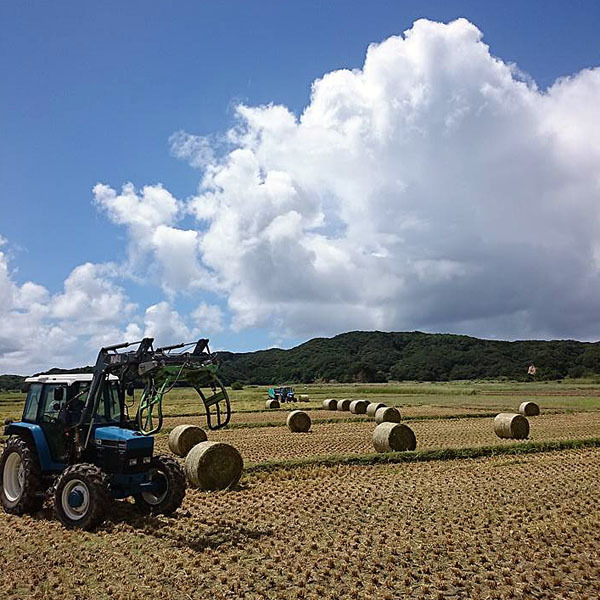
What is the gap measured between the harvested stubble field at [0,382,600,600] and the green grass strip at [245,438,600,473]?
3.71 ft

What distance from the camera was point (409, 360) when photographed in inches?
6083

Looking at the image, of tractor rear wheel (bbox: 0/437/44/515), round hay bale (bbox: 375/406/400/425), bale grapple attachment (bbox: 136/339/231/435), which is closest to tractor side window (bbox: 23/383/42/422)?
tractor rear wheel (bbox: 0/437/44/515)

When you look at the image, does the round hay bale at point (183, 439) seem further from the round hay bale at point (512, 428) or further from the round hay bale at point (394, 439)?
the round hay bale at point (512, 428)

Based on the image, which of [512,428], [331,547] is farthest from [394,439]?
[331,547]

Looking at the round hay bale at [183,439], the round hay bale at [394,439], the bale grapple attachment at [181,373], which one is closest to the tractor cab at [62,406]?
the bale grapple attachment at [181,373]

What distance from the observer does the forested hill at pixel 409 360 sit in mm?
133250

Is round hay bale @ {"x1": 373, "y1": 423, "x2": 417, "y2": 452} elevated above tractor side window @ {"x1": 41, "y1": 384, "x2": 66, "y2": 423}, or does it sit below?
below

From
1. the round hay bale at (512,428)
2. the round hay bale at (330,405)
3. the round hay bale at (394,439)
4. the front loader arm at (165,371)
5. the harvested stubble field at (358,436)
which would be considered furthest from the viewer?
the round hay bale at (330,405)

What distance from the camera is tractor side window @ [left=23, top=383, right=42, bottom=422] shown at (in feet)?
39.0

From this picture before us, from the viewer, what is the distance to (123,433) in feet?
36.1

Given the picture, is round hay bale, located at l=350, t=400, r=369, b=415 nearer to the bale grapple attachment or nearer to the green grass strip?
the green grass strip

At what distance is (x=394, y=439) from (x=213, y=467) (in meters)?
8.43

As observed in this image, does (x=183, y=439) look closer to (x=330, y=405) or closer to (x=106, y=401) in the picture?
(x=106, y=401)

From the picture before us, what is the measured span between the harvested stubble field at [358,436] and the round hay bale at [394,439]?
34.6 inches
